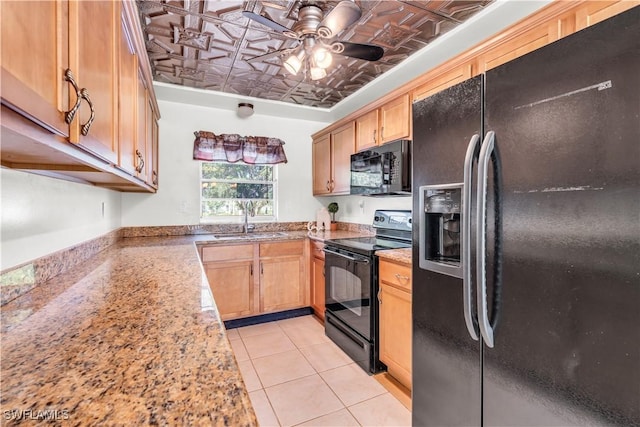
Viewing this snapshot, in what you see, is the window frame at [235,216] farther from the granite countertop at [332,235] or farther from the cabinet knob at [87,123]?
the cabinet knob at [87,123]

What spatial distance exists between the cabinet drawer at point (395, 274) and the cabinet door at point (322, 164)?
1616 mm

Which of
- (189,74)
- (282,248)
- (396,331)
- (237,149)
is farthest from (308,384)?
(189,74)

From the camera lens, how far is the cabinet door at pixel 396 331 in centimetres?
192

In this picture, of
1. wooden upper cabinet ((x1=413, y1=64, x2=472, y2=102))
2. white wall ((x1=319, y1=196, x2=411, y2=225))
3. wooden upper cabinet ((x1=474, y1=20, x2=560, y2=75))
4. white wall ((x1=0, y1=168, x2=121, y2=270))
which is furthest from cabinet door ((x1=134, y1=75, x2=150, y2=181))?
white wall ((x1=319, y1=196, x2=411, y2=225))

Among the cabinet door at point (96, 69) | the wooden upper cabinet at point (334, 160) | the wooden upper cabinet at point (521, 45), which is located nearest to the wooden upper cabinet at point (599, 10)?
Answer: the wooden upper cabinet at point (521, 45)

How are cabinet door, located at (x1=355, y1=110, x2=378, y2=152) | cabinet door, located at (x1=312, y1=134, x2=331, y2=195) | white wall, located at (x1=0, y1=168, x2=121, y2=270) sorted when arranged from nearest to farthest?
white wall, located at (x1=0, y1=168, x2=121, y2=270) → cabinet door, located at (x1=355, y1=110, x2=378, y2=152) → cabinet door, located at (x1=312, y1=134, x2=331, y2=195)

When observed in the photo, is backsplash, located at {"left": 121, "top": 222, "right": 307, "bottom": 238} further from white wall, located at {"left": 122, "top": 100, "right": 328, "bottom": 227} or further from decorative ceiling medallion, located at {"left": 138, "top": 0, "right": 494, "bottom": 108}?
decorative ceiling medallion, located at {"left": 138, "top": 0, "right": 494, "bottom": 108}

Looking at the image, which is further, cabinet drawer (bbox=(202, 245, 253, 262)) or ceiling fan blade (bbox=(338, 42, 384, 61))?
cabinet drawer (bbox=(202, 245, 253, 262))

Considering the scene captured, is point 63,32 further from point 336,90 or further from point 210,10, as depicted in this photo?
point 336,90

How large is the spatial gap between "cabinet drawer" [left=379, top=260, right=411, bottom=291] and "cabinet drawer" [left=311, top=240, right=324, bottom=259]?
3.33 feet

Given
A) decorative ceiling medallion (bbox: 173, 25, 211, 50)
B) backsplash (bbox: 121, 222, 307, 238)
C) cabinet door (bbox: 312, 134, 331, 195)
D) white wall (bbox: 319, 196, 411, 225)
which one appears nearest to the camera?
decorative ceiling medallion (bbox: 173, 25, 211, 50)

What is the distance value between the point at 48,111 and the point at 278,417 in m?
1.87

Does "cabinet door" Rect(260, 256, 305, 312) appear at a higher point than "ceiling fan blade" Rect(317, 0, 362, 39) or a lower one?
lower

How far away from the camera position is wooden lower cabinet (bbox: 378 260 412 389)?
6.25 ft
